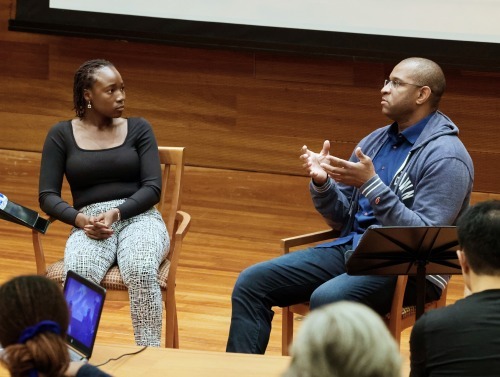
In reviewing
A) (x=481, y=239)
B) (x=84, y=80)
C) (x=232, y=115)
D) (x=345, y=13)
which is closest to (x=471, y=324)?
(x=481, y=239)

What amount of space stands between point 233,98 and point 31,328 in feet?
13.3

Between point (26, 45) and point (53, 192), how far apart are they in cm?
241

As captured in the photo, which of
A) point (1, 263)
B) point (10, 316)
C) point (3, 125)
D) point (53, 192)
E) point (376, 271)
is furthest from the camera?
point (3, 125)

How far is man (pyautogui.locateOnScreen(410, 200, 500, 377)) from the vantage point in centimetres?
214

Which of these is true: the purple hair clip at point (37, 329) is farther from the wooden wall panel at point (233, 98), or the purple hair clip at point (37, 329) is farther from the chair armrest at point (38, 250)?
the wooden wall panel at point (233, 98)

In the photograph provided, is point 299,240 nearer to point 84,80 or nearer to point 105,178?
point 105,178

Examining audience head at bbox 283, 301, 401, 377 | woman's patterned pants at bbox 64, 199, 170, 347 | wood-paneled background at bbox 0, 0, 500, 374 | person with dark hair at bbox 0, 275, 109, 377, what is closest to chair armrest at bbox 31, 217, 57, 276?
woman's patterned pants at bbox 64, 199, 170, 347

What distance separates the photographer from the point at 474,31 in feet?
17.6

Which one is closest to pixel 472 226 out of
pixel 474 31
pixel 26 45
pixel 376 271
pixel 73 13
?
pixel 376 271

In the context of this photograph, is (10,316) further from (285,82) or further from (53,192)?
(285,82)

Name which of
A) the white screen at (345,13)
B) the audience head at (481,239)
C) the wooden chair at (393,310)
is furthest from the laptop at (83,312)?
the white screen at (345,13)

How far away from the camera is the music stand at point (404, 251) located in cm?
307

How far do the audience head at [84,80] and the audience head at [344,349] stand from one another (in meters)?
2.61

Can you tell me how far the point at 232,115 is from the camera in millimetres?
5887
